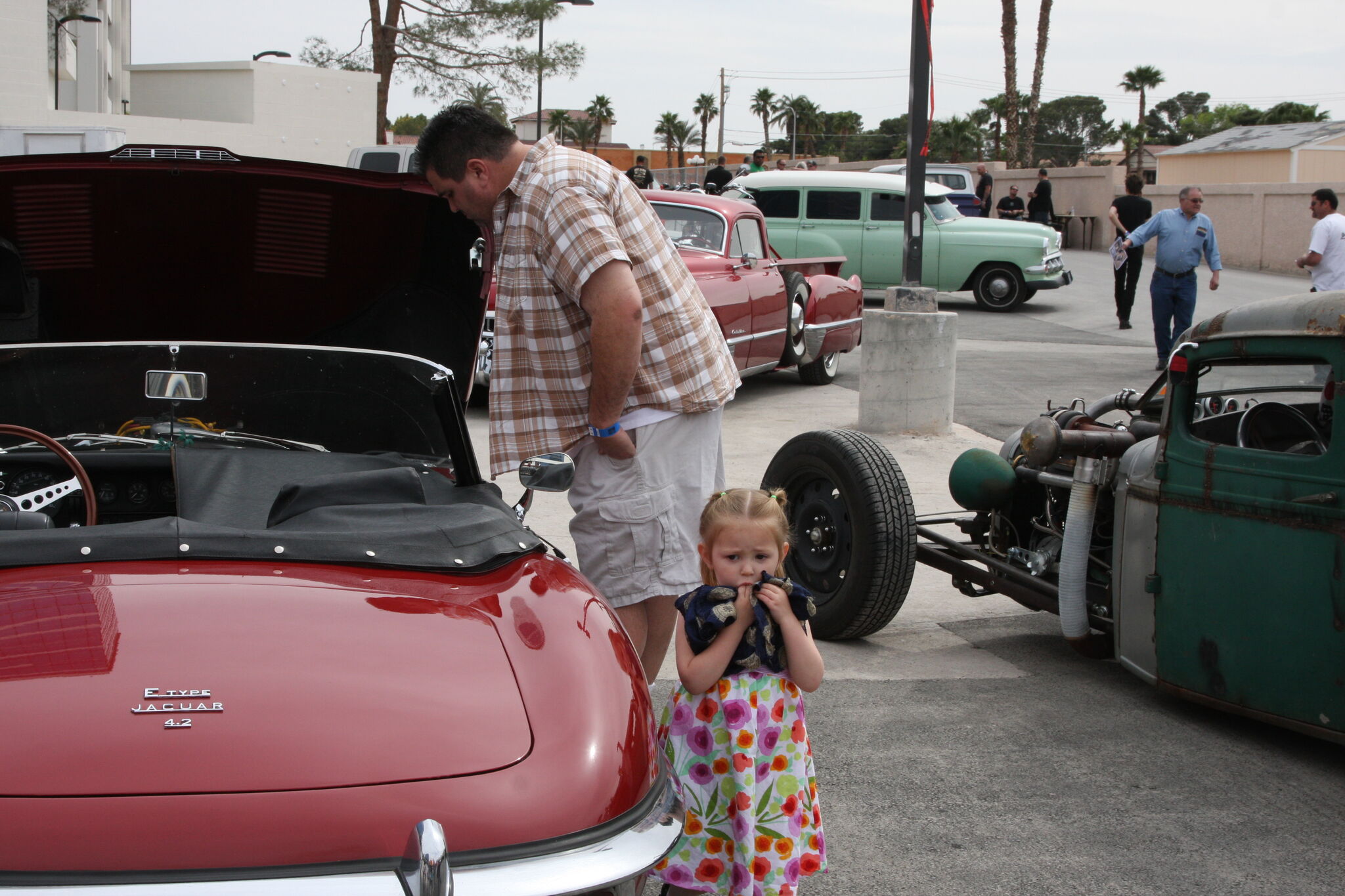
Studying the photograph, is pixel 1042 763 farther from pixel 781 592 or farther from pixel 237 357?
pixel 237 357

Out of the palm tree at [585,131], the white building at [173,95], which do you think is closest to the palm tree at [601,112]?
the palm tree at [585,131]

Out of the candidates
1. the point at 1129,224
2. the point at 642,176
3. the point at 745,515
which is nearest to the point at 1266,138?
the point at 1129,224

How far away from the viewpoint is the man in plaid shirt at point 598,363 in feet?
10.5

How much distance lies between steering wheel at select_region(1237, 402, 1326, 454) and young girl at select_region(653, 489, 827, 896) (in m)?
2.02

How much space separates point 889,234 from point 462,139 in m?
15.7

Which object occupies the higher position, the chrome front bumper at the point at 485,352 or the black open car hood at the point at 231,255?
the black open car hood at the point at 231,255

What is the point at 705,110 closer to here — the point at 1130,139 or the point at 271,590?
the point at 1130,139

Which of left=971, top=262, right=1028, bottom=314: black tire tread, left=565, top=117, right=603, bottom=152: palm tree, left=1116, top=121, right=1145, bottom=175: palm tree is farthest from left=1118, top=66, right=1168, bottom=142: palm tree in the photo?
left=971, top=262, right=1028, bottom=314: black tire tread

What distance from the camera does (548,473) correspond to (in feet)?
9.13

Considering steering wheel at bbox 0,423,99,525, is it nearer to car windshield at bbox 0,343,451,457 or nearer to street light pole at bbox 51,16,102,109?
car windshield at bbox 0,343,451,457

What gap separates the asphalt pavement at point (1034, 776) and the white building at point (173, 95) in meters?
18.9

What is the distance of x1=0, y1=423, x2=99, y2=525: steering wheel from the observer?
2494mm

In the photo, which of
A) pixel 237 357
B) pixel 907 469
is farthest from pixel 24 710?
pixel 907 469

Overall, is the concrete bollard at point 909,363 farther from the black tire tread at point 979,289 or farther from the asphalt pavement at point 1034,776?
the black tire tread at point 979,289
